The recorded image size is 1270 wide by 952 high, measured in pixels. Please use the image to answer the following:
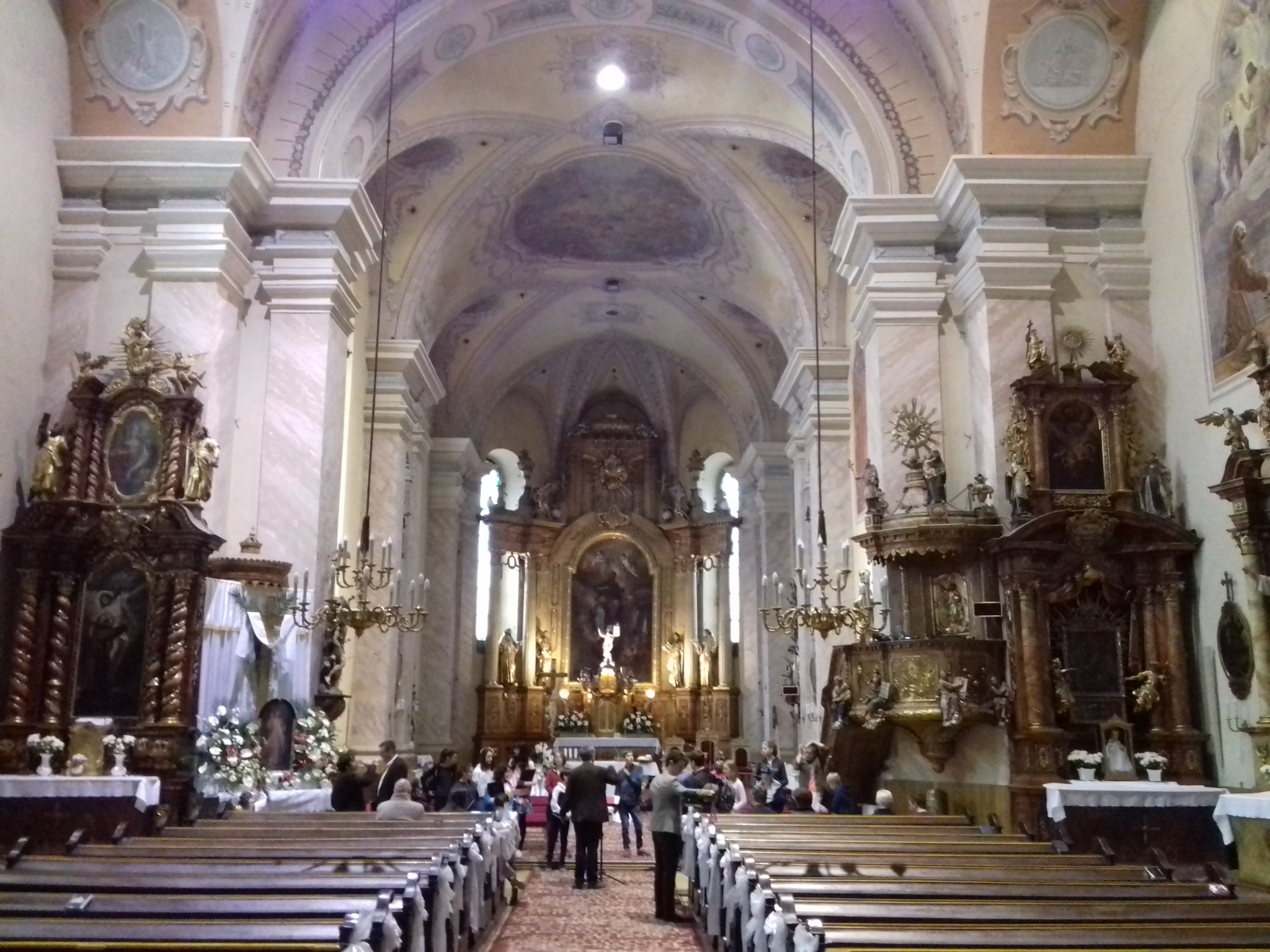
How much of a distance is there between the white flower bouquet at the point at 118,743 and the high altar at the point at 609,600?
12.8 meters

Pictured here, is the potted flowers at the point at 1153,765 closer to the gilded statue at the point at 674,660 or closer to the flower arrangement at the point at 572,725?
the flower arrangement at the point at 572,725

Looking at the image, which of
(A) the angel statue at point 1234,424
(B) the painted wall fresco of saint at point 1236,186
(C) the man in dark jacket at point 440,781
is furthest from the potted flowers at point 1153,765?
(C) the man in dark jacket at point 440,781

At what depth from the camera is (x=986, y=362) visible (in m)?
10.7

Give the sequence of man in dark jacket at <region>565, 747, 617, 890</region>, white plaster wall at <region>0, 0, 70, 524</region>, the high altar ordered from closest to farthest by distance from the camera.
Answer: man in dark jacket at <region>565, 747, 617, 890</region>, white plaster wall at <region>0, 0, 70, 524</region>, the high altar

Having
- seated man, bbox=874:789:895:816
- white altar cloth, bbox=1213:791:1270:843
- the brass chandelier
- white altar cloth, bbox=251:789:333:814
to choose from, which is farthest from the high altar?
white altar cloth, bbox=1213:791:1270:843

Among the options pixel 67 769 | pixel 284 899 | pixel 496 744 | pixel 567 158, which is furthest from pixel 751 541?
pixel 284 899

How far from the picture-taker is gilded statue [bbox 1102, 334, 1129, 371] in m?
10.2

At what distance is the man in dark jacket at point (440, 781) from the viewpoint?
11117 mm

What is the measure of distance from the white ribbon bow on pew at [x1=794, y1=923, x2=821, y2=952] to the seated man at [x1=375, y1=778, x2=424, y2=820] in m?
4.13

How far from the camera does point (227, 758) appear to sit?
30.9 ft

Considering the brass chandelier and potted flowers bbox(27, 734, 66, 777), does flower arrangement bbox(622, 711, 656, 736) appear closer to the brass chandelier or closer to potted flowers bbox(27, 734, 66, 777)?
the brass chandelier

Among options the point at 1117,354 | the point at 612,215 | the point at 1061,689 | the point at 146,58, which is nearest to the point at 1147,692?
the point at 1061,689

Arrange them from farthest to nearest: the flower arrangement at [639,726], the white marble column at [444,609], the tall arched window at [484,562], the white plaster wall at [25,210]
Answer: the tall arched window at [484,562] < the flower arrangement at [639,726] < the white marble column at [444,609] < the white plaster wall at [25,210]

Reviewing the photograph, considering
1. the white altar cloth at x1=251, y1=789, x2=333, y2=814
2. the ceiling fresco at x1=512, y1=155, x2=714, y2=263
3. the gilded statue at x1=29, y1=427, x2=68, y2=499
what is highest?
the ceiling fresco at x1=512, y1=155, x2=714, y2=263
